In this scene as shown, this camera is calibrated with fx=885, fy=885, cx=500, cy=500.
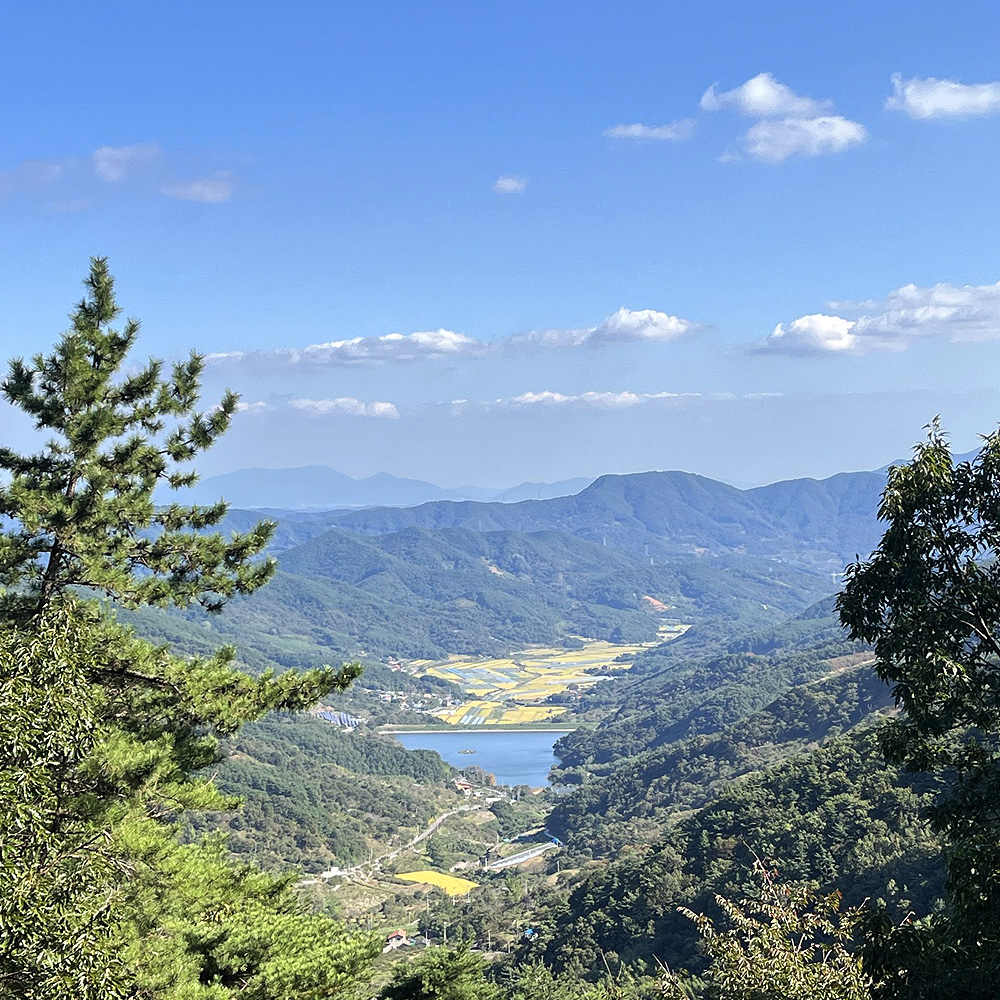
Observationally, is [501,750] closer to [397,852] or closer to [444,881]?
[397,852]

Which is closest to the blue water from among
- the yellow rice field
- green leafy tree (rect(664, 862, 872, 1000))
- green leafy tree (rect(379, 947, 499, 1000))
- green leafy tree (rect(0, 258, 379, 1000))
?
the yellow rice field

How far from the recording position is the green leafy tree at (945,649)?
6.83m

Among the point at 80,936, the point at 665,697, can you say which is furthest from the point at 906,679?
the point at 665,697

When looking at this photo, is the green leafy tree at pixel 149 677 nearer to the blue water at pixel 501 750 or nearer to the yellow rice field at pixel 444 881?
the yellow rice field at pixel 444 881

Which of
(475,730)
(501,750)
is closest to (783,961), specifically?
(501,750)

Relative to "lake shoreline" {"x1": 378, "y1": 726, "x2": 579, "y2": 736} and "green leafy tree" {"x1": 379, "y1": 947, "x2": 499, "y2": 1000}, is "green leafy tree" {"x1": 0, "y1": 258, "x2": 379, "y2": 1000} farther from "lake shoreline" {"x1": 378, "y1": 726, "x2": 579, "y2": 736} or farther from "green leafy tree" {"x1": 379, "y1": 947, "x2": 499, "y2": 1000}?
"lake shoreline" {"x1": 378, "y1": 726, "x2": 579, "y2": 736}

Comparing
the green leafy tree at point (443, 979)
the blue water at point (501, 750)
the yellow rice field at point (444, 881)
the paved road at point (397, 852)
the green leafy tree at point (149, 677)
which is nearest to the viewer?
the green leafy tree at point (149, 677)

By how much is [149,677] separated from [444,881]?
278ft

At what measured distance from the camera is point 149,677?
10102 mm

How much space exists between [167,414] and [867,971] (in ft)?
32.5

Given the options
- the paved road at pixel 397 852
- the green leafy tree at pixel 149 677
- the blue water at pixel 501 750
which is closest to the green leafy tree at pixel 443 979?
the green leafy tree at pixel 149 677

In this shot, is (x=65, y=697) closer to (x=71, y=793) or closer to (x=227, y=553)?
(x=71, y=793)

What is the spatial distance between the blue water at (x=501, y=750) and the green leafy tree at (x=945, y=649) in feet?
396

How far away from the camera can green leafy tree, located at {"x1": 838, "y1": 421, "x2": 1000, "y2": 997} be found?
22.4 ft
